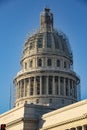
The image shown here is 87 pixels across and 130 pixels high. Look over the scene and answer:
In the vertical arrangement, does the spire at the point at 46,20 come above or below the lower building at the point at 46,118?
above

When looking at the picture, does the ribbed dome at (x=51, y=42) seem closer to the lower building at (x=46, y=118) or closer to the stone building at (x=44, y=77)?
the stone building at (x=44, y=77)

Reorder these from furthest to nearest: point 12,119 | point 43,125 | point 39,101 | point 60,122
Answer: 1. point 39,101
2. point 12,119
3. point 43,125
4. point 60,122

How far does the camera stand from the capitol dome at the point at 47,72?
9431 cm

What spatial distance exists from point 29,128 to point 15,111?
7.43 metres

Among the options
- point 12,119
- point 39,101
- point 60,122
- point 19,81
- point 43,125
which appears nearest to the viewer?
point 60,122

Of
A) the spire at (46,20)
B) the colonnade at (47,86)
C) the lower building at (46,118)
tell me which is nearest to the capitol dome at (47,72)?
the colonnade at (47,86)

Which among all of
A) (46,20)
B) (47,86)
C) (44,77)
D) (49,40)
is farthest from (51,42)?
(47,86)

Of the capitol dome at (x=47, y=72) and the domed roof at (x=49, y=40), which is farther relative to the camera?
the domed roof at (x=49, y=40)

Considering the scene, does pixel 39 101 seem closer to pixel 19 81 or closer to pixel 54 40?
pixel 19 81

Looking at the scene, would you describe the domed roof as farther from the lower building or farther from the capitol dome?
the lower building

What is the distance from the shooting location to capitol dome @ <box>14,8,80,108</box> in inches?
3713

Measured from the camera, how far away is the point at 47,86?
309 ft

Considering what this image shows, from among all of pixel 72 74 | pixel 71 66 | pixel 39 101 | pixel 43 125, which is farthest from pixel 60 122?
pixel 71 66

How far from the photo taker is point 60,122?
222ft
